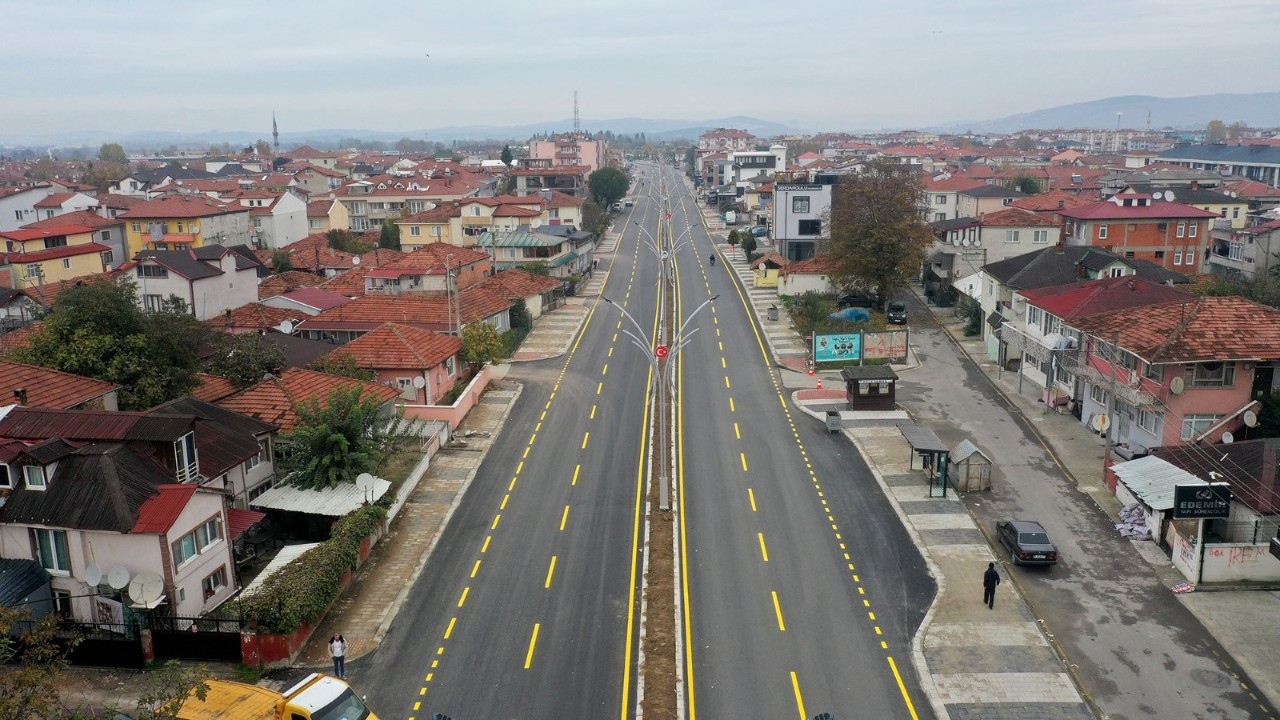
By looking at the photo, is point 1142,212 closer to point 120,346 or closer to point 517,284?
point 517,284

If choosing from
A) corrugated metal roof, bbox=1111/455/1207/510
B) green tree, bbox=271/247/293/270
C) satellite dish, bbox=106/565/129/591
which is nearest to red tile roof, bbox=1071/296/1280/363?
corrugated metal roof, bbox=1111/455/1207/510

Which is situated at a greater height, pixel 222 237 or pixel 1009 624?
pixel 222 237

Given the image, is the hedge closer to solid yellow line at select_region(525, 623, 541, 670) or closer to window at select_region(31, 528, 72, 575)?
window at select_region(31, 528, 72, 575)

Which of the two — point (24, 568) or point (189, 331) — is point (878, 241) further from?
point (24, 568)

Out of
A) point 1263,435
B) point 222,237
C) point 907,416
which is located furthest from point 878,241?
point 222,237

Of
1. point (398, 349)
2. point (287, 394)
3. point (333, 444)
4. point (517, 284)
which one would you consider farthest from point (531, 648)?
point (517, 284)

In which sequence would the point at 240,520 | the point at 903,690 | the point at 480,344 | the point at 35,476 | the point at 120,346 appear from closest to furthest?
the point at 903,690
the point at 35,476
the point at 240,520
the point at 120,346
the point at 480,344

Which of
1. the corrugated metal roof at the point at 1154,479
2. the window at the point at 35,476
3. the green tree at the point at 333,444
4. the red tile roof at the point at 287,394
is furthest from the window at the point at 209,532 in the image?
the corrugated metal roof at the point at 1154,479
